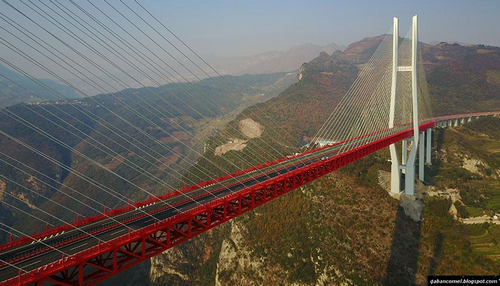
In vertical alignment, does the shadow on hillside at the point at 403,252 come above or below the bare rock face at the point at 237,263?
above

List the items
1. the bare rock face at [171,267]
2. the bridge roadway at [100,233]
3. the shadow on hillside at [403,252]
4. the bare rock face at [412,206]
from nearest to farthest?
the bridge roadway at [100,233] → the shadow on hillside at [403,252] → the bare rock face at [412,206] → the bare rock face at [171,267]

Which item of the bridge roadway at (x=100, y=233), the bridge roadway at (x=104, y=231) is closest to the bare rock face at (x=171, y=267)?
the bridge roadway at (x=104, y=231)

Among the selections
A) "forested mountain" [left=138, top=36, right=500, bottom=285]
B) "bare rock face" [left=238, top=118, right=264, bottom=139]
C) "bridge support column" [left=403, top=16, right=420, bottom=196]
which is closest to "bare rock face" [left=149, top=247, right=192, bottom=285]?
"forested mountain" [left=138, top=36, right=500, bottom=285]

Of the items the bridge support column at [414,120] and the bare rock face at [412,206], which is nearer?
the bridge support column at [414,120]

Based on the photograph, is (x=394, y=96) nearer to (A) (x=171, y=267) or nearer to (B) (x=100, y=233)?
(B) (x=100, y=233)

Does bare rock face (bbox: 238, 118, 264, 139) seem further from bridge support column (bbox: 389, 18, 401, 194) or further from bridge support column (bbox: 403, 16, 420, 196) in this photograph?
bridge support column (bbox: 403, 16, 420, 196)

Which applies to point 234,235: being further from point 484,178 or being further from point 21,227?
point 21,227

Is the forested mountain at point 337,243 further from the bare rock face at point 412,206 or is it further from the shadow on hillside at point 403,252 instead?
the bare rock face at point 412,206
